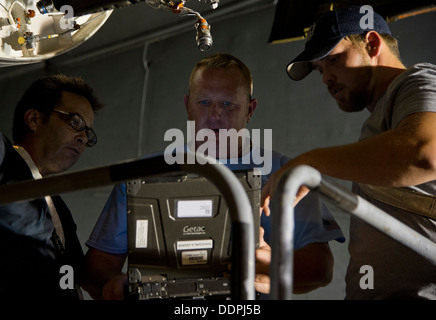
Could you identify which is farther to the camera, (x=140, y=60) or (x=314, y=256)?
(x=140, y=60)

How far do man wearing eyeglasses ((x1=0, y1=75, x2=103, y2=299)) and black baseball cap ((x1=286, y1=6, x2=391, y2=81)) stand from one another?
0.83 meters

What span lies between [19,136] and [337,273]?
1.77 metres

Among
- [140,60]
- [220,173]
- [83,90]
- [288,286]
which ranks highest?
[140,60]

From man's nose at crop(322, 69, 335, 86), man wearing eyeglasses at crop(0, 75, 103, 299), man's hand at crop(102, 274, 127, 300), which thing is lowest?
man's hand at crop(102, 274, 127, 300)

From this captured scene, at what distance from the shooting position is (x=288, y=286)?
24.9 inches

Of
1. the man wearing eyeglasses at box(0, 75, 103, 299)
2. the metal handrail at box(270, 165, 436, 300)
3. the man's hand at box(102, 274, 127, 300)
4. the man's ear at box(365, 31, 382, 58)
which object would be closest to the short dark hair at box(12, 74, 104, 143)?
the man wearing eyeglasses at box(0, 75, 103, 299)

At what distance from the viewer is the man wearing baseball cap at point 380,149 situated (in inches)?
36.4

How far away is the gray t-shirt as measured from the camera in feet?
3.49

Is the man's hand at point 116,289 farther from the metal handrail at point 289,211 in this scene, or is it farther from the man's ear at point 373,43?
the man's ear at point 373,43

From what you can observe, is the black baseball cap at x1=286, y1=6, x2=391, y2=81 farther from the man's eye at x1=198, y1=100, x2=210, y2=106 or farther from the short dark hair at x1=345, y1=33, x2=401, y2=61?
the man's eye at x1=198, y1=100, x2=210, y2=106

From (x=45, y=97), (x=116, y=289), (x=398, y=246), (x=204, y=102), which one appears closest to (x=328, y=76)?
(x=204, y=102)
